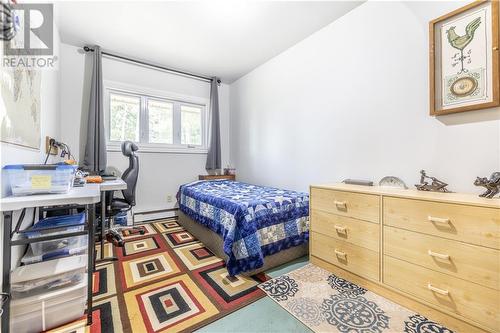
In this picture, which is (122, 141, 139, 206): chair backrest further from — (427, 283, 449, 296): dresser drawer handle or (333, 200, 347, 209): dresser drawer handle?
(427, 283, 449, 296): dresser drawer handle

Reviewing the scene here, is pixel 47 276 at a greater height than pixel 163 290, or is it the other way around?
pixel 47 276

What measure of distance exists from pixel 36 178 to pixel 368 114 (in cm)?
262

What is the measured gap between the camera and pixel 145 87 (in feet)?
11.2

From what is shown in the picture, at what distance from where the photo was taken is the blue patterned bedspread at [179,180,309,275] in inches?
69.7

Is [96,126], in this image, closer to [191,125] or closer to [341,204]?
[191,125]

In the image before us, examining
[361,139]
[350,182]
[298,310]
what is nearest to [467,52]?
[361,139]

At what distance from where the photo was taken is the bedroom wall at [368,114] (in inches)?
61.8

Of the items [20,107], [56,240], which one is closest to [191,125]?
[20,107]

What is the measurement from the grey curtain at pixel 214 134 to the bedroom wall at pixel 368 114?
1.06m

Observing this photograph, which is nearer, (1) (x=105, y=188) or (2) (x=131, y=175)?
(1) (x=105, y=188)

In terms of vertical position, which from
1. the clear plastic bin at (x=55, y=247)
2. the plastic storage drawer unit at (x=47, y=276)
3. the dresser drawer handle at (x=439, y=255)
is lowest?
the plastic storage drawer unit at (x=47, y=276)

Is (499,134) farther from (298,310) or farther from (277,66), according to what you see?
(277,66)

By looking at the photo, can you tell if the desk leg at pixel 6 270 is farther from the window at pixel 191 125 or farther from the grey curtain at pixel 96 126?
the window at pixel 191 125

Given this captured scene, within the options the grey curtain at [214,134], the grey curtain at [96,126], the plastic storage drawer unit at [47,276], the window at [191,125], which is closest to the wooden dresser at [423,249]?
the plastic storage drawer unit at [47,276]
